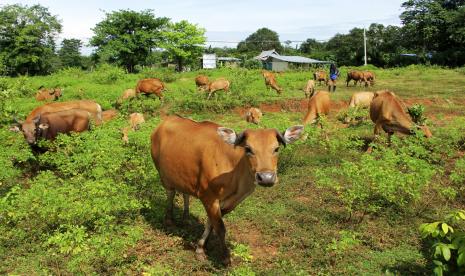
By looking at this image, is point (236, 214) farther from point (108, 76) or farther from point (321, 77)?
point (321, 77)

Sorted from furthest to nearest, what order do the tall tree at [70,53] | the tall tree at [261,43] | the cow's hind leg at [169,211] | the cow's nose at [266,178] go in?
the tall tree at [261,43] → the tall tree at [70,53] → the cow's hind leg at [169,211] → the cow's nose at [266,178]

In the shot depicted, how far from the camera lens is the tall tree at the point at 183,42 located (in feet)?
171

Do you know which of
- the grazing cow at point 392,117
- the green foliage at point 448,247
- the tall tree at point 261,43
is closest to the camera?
the green foliage at point 448,247

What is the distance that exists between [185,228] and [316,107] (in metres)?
7.04

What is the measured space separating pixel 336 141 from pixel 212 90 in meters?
12.4

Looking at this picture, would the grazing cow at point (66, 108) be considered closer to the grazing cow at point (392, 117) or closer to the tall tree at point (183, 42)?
the grazing cow at point (392, 117)

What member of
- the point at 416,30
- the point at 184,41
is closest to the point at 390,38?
the point at 416,30

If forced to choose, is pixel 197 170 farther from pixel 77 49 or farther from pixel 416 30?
pixel 77 49

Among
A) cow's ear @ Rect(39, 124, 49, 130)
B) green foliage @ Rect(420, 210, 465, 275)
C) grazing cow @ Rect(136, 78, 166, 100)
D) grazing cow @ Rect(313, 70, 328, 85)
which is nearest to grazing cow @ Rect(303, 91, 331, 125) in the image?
cow's ear @ Rect(39, 124, 49, 130)

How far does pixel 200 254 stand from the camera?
5.70 m

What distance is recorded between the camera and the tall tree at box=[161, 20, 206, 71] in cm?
5207

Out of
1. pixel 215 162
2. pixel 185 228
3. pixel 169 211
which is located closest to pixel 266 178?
pixel 215 162

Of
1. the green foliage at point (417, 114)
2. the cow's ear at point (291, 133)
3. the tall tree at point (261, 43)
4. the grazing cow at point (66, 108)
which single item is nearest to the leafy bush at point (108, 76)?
the grazing cow at point (66, 108)

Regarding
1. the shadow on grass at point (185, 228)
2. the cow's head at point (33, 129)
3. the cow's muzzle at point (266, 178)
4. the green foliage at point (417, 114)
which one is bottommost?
the shadow on grass at point (185, 228)
